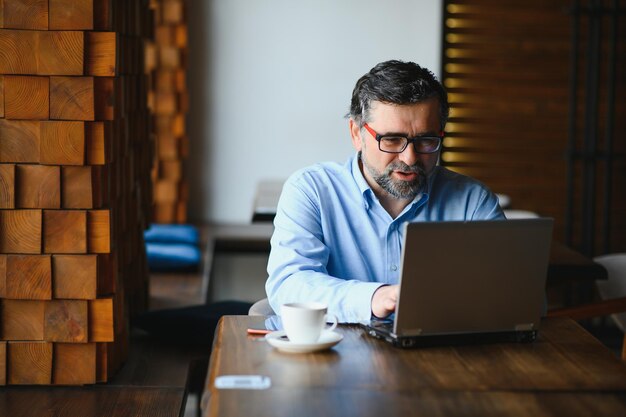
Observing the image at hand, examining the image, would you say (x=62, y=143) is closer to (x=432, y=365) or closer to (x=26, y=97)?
(x=26, y=97)

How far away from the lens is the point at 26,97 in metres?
2.72

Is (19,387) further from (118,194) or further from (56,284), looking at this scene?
(118,194)

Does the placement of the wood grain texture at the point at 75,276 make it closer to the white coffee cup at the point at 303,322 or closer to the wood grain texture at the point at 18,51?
the wood grain texture at the point at 18,51

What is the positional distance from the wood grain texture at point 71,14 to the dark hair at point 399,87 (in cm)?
84

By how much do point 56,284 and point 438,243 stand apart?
1.44 m

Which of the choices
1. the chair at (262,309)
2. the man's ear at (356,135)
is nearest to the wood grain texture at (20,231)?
the chair at (262,309)

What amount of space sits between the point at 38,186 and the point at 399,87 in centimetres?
111

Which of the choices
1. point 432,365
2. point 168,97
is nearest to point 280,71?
point 168,97

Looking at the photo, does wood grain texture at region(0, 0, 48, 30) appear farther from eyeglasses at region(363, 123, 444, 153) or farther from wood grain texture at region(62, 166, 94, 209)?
eyeglasses at region(363, 123, 444, 153)

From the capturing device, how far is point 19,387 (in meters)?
2.84

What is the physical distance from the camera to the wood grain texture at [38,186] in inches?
108

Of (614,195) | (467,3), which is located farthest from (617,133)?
(467,3)

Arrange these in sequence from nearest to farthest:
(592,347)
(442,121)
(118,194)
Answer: (592,347)
(442,121)
(118,194)

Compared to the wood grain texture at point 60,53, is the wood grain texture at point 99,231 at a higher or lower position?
lower
